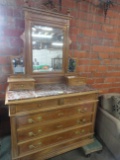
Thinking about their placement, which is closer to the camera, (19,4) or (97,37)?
(19,4)

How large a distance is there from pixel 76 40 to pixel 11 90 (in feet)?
3.88

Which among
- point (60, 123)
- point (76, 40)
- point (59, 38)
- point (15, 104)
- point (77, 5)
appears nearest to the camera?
point (15, 104)

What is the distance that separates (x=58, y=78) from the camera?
167 cm

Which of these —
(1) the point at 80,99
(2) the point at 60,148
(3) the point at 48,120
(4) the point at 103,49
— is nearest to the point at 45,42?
(1) the point at 80,99

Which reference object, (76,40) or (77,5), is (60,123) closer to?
(76,40)

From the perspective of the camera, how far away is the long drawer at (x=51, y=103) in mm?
1132

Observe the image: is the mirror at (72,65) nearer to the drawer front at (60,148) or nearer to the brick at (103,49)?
the brick at (103,49)

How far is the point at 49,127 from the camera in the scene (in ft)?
4.37

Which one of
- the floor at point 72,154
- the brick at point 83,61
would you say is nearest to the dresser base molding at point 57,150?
the floor at point 72,154

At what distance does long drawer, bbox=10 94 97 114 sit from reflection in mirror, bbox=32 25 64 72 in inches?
18.9

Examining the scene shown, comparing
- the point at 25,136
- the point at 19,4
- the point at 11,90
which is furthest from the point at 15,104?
the point at 19,4

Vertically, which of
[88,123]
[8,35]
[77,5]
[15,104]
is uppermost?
[77,5]

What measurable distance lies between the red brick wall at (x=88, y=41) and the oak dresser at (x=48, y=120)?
22.7 inches

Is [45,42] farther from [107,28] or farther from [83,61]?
[107,28]
